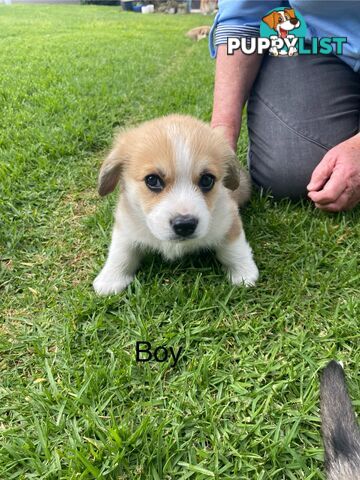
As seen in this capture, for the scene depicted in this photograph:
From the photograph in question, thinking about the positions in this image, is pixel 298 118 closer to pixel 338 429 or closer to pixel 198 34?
pixel 338 429

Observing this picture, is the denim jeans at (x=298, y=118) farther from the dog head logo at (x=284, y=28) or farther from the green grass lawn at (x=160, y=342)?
the green grass lawn at (x=160, y=342)

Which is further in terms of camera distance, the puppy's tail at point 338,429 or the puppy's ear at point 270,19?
the puppy's ear at point 270,19

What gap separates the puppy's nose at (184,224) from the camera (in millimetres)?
1894

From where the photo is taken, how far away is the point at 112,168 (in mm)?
2211

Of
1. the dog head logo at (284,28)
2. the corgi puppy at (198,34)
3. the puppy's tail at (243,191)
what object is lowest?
the corgi puppy at (198,34)

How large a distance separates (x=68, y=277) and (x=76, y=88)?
381 centimetres

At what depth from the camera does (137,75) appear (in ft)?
22.0

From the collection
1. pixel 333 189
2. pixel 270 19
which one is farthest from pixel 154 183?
pixel 270 19

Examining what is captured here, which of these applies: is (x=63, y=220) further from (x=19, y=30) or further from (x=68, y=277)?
(x=19, y=30)

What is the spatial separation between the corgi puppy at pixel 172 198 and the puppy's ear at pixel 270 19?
1621mm

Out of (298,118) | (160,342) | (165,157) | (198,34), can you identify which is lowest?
(198,34)

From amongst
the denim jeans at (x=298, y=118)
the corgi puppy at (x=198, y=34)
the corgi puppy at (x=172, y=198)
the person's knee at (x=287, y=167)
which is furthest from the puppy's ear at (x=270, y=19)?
the corgi puppy at (x=198, y=34)

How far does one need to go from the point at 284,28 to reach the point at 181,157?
2095mm

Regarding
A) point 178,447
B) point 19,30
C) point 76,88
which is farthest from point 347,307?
point 19,30
